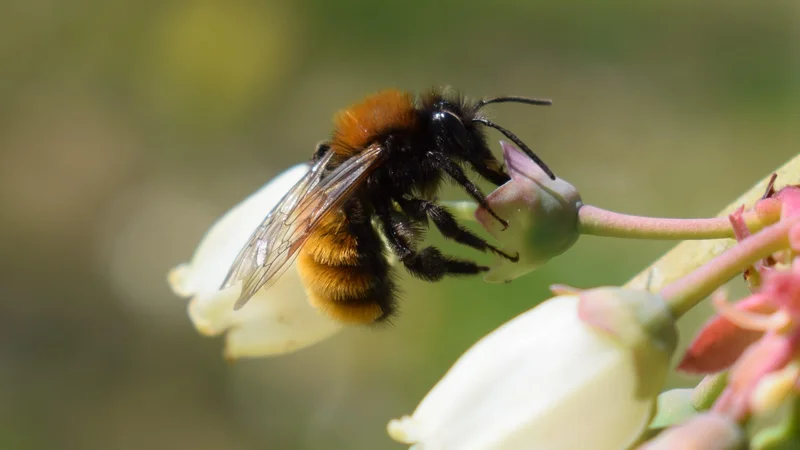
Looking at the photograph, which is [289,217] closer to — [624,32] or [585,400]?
[585,400]

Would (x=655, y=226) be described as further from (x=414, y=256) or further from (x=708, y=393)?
(x=414, y=256)

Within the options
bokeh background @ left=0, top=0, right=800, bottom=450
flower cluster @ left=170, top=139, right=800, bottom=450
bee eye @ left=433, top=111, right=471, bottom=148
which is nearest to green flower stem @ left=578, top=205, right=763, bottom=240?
flower cluster @ left=170, top=139, right=800, bottom=450

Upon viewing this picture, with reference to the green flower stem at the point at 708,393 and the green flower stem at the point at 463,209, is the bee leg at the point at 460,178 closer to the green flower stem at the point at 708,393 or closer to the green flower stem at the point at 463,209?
the green flower stem at the point at 463,209

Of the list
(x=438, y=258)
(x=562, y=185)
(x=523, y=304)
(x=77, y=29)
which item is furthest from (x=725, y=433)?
(x=77, y=29)

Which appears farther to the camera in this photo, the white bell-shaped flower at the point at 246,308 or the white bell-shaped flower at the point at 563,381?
the white bell-shaped flower at the point at 246,308

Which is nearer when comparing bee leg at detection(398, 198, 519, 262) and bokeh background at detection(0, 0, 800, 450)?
bee leg at detection(398, 198, 519, 262)

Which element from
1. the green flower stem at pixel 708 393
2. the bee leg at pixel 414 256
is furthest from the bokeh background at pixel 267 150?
the green flower stem at pixel 708 393

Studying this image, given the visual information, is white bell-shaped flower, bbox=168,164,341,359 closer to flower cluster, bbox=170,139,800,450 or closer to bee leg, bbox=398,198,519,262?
bee leg, bbox=398,198,519,262
